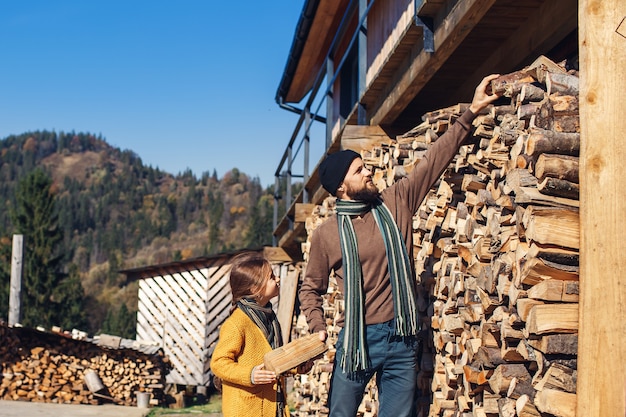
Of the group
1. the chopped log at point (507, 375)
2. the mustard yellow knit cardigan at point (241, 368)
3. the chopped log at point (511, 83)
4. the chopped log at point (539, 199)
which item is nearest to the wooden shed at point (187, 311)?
the mustard yellow knit cardigan at point (241, 368)

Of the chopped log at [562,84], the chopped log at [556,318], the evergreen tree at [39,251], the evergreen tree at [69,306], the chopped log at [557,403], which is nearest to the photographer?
the chopped log at [557,403]

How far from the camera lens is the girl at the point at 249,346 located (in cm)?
383

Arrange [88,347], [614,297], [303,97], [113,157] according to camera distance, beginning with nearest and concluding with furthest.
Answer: [614,297], [88,347], [303,97], [113,157]

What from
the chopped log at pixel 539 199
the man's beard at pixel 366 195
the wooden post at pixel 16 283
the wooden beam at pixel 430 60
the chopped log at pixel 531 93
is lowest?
the wooden post at pixel 16 283

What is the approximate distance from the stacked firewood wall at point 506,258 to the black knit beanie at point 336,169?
1.99 ft

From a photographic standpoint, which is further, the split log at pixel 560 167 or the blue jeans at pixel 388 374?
the blue jeans at pixel 388 374

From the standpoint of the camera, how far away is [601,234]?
261cm

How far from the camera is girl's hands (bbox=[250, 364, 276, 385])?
12.3 ft

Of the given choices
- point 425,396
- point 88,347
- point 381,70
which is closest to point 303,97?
point 88,347

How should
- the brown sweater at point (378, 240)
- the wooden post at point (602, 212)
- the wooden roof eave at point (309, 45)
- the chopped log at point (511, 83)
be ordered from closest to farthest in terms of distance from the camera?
the wooden post at point (602, 212)
the chopped log at point (511, 83)
the brown sweater at point (378, 240)
the wooden roof eave at point (309, 45)

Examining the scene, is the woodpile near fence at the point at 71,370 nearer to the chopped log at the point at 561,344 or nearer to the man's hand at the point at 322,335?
the man's hand at the point at 322,335

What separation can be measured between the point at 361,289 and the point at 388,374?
43cm

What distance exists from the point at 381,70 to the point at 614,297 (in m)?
4.03

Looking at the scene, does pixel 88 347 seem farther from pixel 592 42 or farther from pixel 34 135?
pixel 34 135
